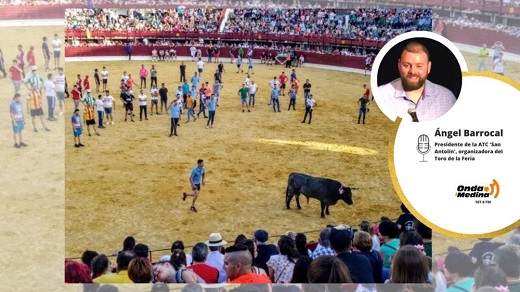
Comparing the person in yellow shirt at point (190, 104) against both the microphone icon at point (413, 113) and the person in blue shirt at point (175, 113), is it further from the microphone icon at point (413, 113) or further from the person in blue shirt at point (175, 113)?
the microphone icon at point (413, 113)

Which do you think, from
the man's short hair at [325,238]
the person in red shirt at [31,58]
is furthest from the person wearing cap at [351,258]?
the person in red shirt at [31,58]

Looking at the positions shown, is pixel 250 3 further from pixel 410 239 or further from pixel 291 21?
pixel 410 239

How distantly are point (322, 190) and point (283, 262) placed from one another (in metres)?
4.97

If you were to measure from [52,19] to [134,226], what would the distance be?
20751mm

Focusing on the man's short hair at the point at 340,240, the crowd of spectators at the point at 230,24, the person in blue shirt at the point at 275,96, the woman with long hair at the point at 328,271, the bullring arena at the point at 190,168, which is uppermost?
the crowd of spectators at the point at 230,24

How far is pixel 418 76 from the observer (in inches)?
380

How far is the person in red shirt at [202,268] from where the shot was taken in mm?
6797

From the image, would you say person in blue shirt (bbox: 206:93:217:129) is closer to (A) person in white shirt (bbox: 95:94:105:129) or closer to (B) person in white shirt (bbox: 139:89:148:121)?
(B) person in white shirt (bbox: 139:89:148:121)

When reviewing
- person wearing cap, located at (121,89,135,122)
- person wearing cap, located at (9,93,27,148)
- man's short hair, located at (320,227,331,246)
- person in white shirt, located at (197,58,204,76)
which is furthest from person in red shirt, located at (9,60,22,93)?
man's short hair, located at (320,227,331,246)

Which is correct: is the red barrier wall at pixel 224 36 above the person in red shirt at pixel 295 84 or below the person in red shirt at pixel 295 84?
above

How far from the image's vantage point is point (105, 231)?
1113cm

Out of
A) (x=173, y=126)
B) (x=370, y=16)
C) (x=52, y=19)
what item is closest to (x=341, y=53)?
(x=370, y=16)

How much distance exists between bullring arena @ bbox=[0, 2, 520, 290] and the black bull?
0.39 m

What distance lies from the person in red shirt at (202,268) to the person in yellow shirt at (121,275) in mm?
713
